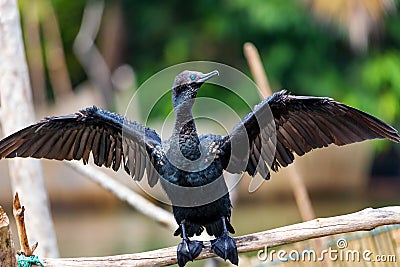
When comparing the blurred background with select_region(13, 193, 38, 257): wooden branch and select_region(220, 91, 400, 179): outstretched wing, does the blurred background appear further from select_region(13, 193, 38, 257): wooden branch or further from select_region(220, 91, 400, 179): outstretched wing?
select_region(13, 193, 38, 257): wooden branch

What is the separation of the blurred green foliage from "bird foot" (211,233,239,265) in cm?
709

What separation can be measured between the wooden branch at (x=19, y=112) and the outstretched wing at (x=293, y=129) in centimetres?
144

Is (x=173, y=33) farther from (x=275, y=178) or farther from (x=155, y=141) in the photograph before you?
(x=155, y=141)

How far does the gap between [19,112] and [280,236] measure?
1790 mm

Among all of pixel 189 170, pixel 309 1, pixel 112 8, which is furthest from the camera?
pixel 112 8

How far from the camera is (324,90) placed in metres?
10.1

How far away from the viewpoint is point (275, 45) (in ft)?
34.2

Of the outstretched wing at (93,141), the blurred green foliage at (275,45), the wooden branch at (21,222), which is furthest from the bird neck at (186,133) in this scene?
the blurred green foliage at (275,45)

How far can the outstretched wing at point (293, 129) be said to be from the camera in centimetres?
287

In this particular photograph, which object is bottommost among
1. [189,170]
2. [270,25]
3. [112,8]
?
[189,170]

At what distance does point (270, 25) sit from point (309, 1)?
2.38 ft

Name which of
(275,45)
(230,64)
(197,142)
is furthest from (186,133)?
(230,64)

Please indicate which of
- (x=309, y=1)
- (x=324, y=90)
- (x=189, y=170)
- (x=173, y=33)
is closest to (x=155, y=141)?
(x=189, y=170)

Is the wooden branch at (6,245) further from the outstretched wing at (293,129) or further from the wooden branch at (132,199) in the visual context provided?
the wooden branch at (132,199)
